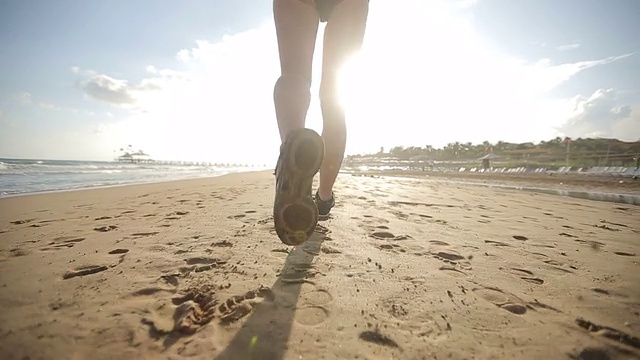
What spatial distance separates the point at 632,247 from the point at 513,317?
1.92 meters

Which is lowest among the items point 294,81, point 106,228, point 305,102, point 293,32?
point 106,228

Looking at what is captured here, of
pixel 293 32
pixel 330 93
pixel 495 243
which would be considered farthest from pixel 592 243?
pixel 293 32

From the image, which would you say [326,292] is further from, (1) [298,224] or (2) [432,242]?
(2) [432,242]

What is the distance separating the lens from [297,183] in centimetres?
118

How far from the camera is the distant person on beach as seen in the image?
3.84 ft

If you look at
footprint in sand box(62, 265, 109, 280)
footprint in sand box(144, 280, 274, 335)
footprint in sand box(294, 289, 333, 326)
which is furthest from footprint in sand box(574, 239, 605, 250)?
footprint in sand box(62, 265, 109, 280)

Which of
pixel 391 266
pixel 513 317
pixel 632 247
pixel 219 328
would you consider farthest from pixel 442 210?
pixel 219 328

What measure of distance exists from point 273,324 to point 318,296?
0.26 metres

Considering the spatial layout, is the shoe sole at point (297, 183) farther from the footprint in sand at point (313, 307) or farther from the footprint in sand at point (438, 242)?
the footprint in sand at point (438, 242)

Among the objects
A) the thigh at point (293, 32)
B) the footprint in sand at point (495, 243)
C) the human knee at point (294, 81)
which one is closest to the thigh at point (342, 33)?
the thigh at point (293, 32)

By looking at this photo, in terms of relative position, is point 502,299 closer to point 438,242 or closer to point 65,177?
point 438,242

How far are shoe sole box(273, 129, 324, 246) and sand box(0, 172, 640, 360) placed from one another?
0.28 metres

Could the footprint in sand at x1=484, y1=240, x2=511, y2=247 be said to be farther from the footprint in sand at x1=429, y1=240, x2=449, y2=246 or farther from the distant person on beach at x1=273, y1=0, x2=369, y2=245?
the distant person on beach at x1=273, y1=0, x2=369, y2=245

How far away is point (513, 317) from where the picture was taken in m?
1.01
